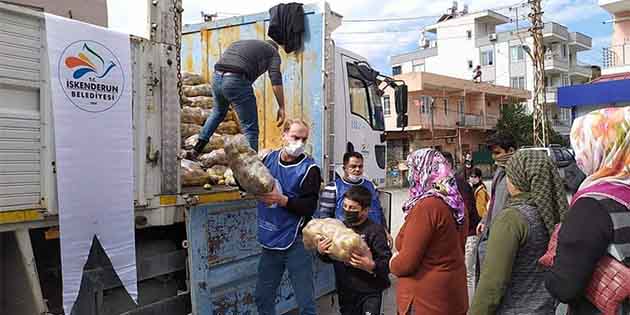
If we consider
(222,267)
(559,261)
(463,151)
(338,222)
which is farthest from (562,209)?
(463,151)

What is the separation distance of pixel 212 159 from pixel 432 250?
2.58 meters

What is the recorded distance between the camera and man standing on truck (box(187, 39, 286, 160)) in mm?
4836

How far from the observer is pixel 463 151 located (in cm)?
3812

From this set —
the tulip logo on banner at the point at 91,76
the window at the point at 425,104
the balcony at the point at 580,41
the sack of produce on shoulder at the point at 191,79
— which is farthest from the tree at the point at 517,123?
the tulip logo on banner at the point at 91,76

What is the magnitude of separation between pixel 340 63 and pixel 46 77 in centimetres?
322

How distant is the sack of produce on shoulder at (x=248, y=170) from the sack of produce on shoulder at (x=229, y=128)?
1.58 meters

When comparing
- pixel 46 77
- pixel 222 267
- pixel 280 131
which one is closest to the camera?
pixel 46 77

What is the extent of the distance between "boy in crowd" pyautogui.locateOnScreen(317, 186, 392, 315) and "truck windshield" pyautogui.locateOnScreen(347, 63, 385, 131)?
8.84ft

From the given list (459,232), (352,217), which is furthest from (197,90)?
(459,232)

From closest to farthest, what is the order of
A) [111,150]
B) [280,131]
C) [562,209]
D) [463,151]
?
1. [562,209]
2. [111,150]
3. [280,131]
4. [463,151]

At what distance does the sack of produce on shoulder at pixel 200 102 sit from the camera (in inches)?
208

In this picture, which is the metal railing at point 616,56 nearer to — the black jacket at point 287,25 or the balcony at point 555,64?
the black jacket at point 287,25

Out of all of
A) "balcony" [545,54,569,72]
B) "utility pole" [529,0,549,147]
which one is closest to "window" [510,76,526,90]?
"balcony" [545,54,569,72]

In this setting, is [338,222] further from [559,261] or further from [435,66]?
[435,66]
